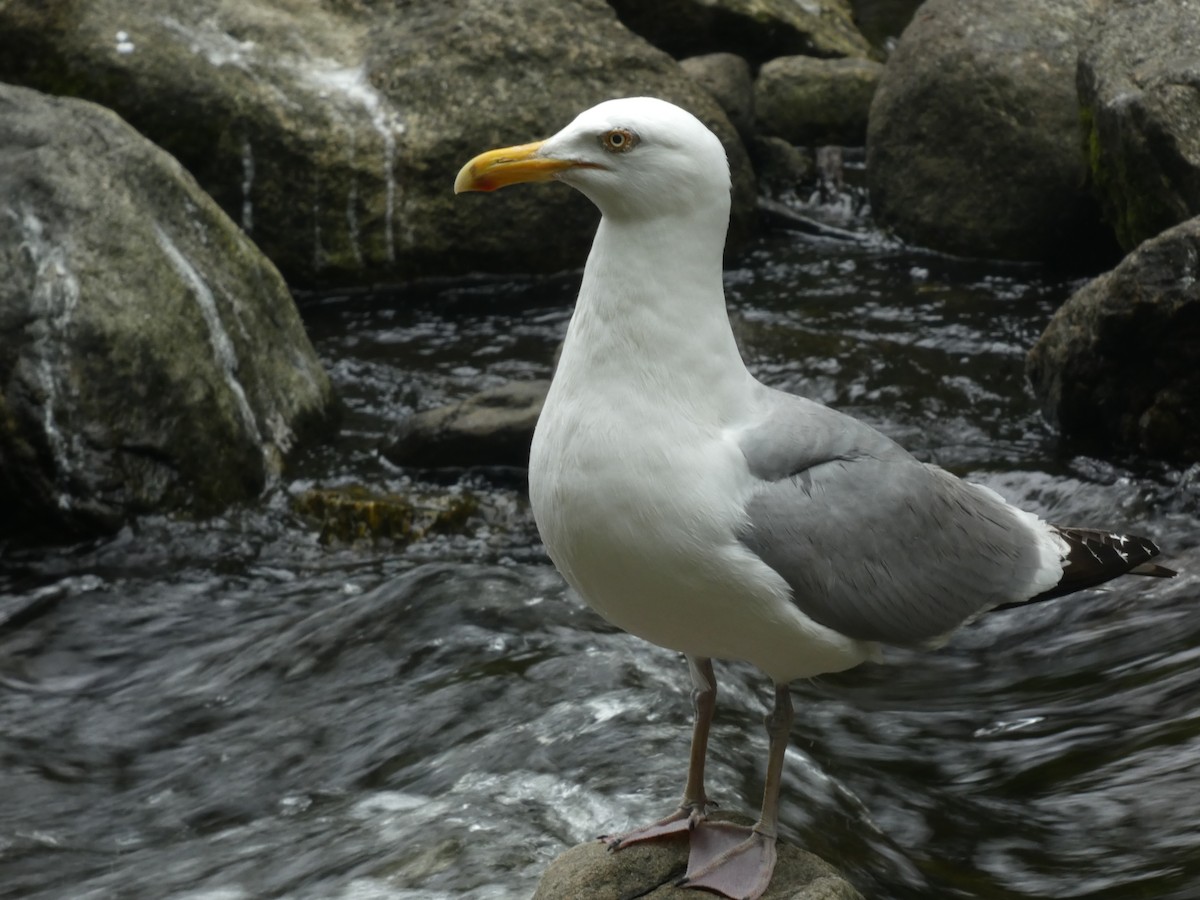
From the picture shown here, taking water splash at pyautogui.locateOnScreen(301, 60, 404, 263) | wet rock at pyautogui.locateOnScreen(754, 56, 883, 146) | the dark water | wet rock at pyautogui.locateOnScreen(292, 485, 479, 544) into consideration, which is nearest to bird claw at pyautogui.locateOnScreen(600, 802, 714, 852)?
the dark water

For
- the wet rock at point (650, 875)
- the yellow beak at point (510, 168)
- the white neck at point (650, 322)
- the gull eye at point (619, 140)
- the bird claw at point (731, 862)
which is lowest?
the wet rock at point (650, 875)

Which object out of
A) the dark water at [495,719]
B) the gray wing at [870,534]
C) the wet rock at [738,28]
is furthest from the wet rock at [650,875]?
the wet rock at [738,28]

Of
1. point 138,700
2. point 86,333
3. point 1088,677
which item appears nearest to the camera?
point 1088,677

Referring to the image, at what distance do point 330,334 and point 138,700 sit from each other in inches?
→ 170

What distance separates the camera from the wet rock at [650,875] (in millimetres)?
3736

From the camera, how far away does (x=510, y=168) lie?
11.3 ft

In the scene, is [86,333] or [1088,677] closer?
[1088,677]

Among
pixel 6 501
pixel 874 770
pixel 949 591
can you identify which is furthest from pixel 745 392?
pixel 6 501

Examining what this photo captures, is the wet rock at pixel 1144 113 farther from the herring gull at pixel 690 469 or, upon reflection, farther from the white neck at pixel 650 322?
the white neck at pixel 650 322

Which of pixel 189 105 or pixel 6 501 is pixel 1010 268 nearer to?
pixel 189 105

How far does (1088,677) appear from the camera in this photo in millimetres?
5566

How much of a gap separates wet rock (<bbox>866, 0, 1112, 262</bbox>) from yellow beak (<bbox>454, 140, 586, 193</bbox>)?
7440mm

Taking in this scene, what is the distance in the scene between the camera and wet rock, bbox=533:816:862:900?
3.74 meters

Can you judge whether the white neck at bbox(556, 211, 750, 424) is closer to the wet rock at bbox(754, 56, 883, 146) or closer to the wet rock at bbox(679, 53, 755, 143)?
the wet rock at bbox(679, 53, 755, 143)
